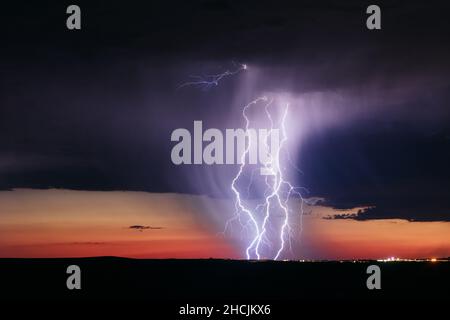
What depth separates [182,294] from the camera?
37.9 meters

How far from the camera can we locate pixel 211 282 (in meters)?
47.4

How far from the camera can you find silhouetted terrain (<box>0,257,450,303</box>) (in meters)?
37.1

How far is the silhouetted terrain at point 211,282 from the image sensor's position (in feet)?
122
